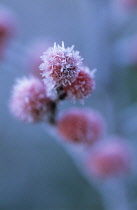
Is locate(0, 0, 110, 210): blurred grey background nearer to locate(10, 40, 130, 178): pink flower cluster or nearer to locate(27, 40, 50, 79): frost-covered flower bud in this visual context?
locate(27, 40, 50, 79): frost-covered flower bud

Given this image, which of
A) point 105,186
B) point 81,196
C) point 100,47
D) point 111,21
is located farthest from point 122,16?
point 81,196

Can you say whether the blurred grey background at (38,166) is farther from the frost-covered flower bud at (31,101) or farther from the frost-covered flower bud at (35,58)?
the frost-covered flower bud at (31,101)

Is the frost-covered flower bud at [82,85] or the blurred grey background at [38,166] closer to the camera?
the frost-covered flower bud at [82,85]

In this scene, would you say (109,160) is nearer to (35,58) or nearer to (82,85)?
(35,58)

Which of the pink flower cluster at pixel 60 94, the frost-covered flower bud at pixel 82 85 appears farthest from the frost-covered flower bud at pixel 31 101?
the frost-covered flower bud at pixel 82 85

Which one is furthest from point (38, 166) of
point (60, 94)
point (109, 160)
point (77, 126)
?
point (60, 94)

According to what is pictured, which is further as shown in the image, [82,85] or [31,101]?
[31,101]
